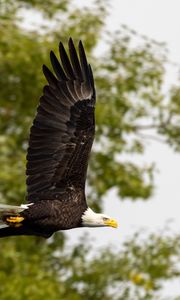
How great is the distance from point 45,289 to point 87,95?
3.47m

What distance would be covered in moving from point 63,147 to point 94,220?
0.83 meters

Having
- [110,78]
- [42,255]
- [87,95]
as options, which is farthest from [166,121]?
[87,95]

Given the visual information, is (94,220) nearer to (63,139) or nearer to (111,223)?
(111,223)

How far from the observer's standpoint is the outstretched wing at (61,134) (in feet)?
60.3

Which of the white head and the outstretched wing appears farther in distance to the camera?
the outstretched wing

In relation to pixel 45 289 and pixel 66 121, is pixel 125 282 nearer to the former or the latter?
pixel 45 289

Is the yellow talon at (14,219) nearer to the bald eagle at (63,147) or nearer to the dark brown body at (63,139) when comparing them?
the bald eagle at (63,147)

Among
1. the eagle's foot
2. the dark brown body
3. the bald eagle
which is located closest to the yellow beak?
the bald eagle

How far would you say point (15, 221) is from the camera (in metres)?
17.7

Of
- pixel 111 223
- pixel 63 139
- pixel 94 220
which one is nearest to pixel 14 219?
pixel 94 220

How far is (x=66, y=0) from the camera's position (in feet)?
78.6

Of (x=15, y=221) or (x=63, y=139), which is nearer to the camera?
(x=15, y=221)

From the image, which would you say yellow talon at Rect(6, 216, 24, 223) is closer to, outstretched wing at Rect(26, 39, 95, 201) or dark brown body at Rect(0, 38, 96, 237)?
dark brown body at Rect(0, 38, 96, 237)

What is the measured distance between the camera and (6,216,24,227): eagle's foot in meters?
17.7
